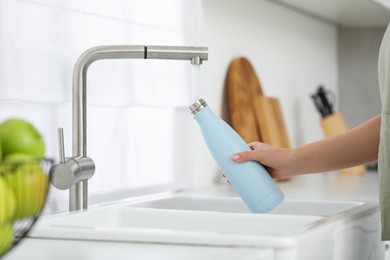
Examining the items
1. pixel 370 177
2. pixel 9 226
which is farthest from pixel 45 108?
pixel 370 177

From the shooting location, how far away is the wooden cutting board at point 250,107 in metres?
2.15

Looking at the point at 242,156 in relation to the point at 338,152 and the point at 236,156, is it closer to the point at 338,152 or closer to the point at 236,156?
the point at 236,156

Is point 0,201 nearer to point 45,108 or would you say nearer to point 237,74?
point 45,108

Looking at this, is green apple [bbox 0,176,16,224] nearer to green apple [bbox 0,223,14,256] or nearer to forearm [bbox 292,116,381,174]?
green apple [bbox 0,223,14,256]

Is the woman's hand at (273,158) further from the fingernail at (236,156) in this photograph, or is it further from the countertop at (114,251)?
the countertop at (114,251)

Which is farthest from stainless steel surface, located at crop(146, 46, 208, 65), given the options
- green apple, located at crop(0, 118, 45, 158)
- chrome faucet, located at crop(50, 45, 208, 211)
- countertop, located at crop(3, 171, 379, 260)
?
green apple, located at crop(0, 118, 45, 158)

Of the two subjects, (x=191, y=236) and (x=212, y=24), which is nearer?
(x=191, y=236)

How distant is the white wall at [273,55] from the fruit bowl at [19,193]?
4.21 feet

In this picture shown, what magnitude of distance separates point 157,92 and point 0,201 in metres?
1.10

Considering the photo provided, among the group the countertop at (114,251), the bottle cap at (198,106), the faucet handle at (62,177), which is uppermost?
the bottle cap at (198,106)

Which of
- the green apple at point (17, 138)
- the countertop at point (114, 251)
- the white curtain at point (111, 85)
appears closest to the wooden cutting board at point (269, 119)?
the white curtain at point (111, 85)

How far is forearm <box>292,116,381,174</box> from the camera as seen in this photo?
53.7 inches

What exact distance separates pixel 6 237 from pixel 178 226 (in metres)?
0.62

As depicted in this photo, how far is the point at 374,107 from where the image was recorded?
318 centimetres
